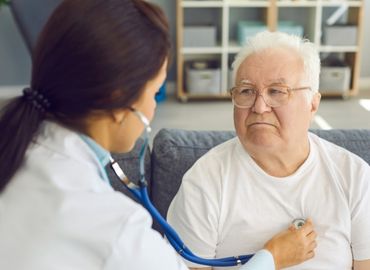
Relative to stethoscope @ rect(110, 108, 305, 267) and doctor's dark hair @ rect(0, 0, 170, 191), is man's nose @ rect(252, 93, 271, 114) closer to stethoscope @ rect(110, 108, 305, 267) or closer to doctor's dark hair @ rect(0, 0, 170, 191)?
stethoscope @ rect(110, 108, 305, 267)

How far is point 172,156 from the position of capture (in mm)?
1833

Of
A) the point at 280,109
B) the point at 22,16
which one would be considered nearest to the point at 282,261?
the point at 280,109

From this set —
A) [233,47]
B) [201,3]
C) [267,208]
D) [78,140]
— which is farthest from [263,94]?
[233,47]

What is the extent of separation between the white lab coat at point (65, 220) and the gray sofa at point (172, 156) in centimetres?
85

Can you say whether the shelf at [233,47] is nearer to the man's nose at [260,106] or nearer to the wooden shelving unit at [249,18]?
the wooden shelving unit at [249,18]

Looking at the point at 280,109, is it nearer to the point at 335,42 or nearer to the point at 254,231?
the point at 254,231

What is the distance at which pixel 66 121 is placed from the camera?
0.99 meters

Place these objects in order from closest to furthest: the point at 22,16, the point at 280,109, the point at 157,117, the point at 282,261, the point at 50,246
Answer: the point at 50,246
the point at 282,261
the point at 280,109
the point at 22,16
the point at 157,117

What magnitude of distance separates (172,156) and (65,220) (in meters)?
0.94

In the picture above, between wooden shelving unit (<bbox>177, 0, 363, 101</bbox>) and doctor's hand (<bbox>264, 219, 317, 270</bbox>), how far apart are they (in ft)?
11.2

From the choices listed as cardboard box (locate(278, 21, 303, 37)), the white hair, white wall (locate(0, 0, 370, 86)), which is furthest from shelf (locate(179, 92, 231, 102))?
the white hair

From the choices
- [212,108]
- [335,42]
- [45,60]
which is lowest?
[212,108]

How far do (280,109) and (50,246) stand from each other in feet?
2.73

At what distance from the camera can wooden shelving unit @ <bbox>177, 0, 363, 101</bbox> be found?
4836 mm
